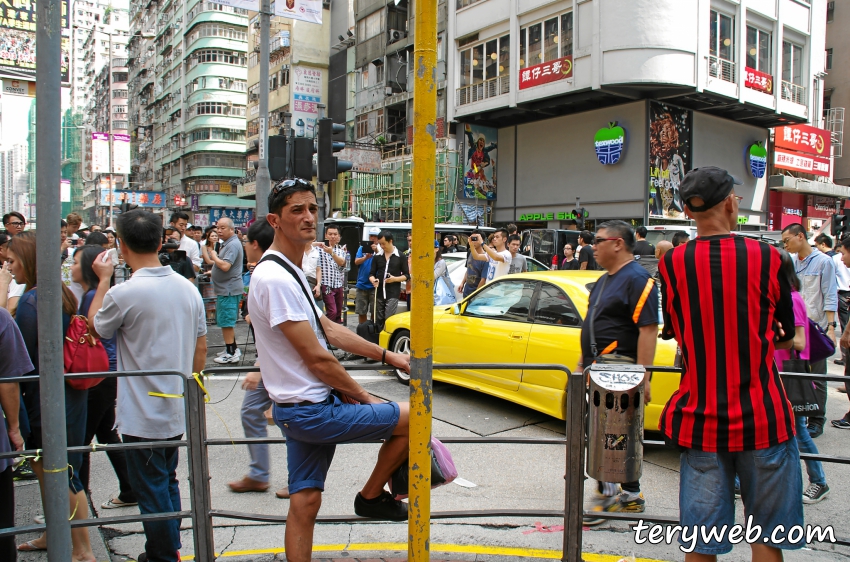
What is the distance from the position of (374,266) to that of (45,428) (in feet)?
25.5

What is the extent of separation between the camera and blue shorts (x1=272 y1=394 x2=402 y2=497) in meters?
2.67

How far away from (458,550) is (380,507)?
909 mm

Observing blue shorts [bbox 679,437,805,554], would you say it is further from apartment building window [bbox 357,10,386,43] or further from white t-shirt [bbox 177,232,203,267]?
apartment building window [bbox 357,10,386,43]

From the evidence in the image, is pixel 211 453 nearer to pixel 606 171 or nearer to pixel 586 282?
pixel 586 282

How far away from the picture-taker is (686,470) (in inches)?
98.0

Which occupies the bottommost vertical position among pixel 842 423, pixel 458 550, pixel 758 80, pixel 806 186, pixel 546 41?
pixel 458 550

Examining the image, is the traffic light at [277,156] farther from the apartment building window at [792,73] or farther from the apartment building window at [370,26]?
the apartment building window at [370,26]

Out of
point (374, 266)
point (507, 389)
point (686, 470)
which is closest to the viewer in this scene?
point (686, 470)

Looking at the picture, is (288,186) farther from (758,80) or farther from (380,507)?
(758,80)

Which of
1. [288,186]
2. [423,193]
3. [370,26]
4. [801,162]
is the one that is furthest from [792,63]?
[423,193]

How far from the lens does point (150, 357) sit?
10.5 feet

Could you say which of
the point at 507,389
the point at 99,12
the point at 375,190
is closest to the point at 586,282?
the point at 507,389

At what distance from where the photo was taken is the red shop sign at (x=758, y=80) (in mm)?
25219

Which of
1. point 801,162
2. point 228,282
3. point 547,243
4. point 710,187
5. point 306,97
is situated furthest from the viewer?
point 306,97
